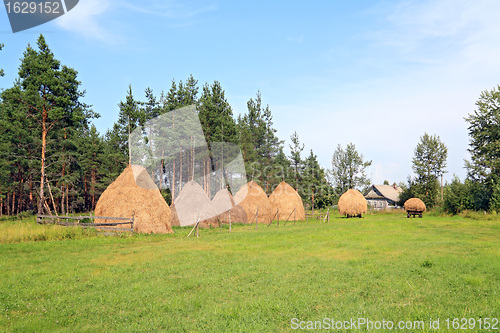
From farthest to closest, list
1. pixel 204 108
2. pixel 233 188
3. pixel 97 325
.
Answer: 1. pixel 233 188
2. pixel 204 108
3. pixel 97 325

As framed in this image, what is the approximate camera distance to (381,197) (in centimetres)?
8325

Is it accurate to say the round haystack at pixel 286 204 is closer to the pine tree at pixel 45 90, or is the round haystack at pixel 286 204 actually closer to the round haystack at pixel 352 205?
the round haystack at pixel 352 205

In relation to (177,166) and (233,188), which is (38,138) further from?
(233,188)

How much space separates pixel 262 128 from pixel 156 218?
127 ft

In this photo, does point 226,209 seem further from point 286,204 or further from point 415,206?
point 415,206

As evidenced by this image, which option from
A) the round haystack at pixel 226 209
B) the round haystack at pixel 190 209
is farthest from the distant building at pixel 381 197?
the round haystack at pixel 190 209

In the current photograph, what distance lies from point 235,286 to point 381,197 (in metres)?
81.1

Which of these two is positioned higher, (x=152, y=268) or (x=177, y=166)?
(x=177, y=166)

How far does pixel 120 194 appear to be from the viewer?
23.5 meters

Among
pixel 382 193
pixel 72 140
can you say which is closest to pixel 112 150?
pixel 72 140

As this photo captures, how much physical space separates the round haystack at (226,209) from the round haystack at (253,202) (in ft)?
2.43

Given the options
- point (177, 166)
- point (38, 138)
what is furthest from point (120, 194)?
point (38, 138)

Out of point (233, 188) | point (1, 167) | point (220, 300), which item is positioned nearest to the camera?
point (220, 300)

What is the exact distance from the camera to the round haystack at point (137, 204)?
899 inches
